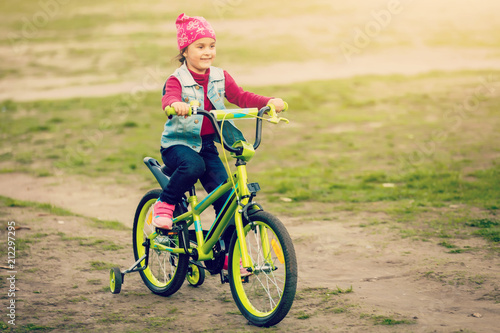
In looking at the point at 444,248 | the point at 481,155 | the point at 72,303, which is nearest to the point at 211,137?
the point at 72,303

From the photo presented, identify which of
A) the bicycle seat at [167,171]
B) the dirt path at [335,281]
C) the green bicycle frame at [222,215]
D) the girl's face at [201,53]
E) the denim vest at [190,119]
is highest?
Result: the girl's face at [201,53]

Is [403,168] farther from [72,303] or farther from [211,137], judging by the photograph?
[72,303]

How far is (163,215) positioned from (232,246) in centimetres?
62

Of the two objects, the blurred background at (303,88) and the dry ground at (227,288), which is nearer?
the dry ground at (227,288)

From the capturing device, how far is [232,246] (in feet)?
13.5

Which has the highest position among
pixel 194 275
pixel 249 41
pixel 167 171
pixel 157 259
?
pixel 249 41

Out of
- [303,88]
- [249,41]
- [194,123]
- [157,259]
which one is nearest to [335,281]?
[157,259]

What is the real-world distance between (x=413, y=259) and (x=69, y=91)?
12246 mm

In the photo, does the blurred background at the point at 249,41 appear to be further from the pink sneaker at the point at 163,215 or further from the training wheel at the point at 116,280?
the pink sneaker at the point at 163,215

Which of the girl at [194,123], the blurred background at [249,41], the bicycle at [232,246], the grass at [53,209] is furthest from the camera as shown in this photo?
the blurred background at [249,41]

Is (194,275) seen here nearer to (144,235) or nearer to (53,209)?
(144,235)

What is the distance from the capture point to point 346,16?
25.9 m

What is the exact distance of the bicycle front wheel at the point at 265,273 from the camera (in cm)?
374

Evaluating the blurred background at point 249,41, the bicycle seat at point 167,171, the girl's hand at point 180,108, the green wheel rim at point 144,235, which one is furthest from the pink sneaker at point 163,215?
the blurred background at point 249,41
